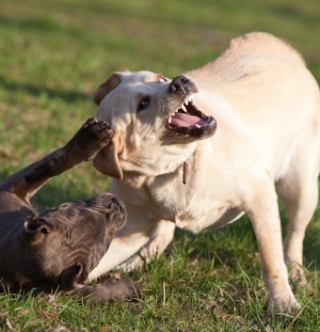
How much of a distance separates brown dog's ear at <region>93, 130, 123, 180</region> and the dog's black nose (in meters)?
0.43

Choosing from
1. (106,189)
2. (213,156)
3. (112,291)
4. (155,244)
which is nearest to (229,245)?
(155,244)

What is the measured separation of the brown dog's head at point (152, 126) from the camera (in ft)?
12.5

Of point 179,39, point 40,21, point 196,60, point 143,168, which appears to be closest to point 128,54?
point 196,60

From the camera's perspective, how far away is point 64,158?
164 inches

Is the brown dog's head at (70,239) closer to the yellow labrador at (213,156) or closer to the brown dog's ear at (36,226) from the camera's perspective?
the brown dog's ear at (36,226)

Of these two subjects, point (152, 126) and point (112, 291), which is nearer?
point (152, 126)

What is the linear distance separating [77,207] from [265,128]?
147 centimetres

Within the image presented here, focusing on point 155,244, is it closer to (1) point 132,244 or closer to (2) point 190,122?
(1) point 132,244

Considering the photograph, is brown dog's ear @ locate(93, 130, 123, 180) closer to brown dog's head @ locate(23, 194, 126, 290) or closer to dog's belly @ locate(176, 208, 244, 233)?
brown dog's head @ locate(23, 194, 126, 290)

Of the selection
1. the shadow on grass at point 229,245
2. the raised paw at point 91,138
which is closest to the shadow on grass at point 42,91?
the shadow on grass at point 229,245

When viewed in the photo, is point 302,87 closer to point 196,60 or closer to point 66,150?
point 66,150

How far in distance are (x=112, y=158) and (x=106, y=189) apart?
2115mm

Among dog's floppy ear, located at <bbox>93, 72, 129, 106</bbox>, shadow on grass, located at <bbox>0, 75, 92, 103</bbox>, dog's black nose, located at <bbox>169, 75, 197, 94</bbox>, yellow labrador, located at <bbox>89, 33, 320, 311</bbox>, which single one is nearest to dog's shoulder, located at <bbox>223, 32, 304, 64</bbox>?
yellow labrador, located at <bbox>89, 33, 320, 311</bbox>

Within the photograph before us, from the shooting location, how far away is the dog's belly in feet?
13.7
